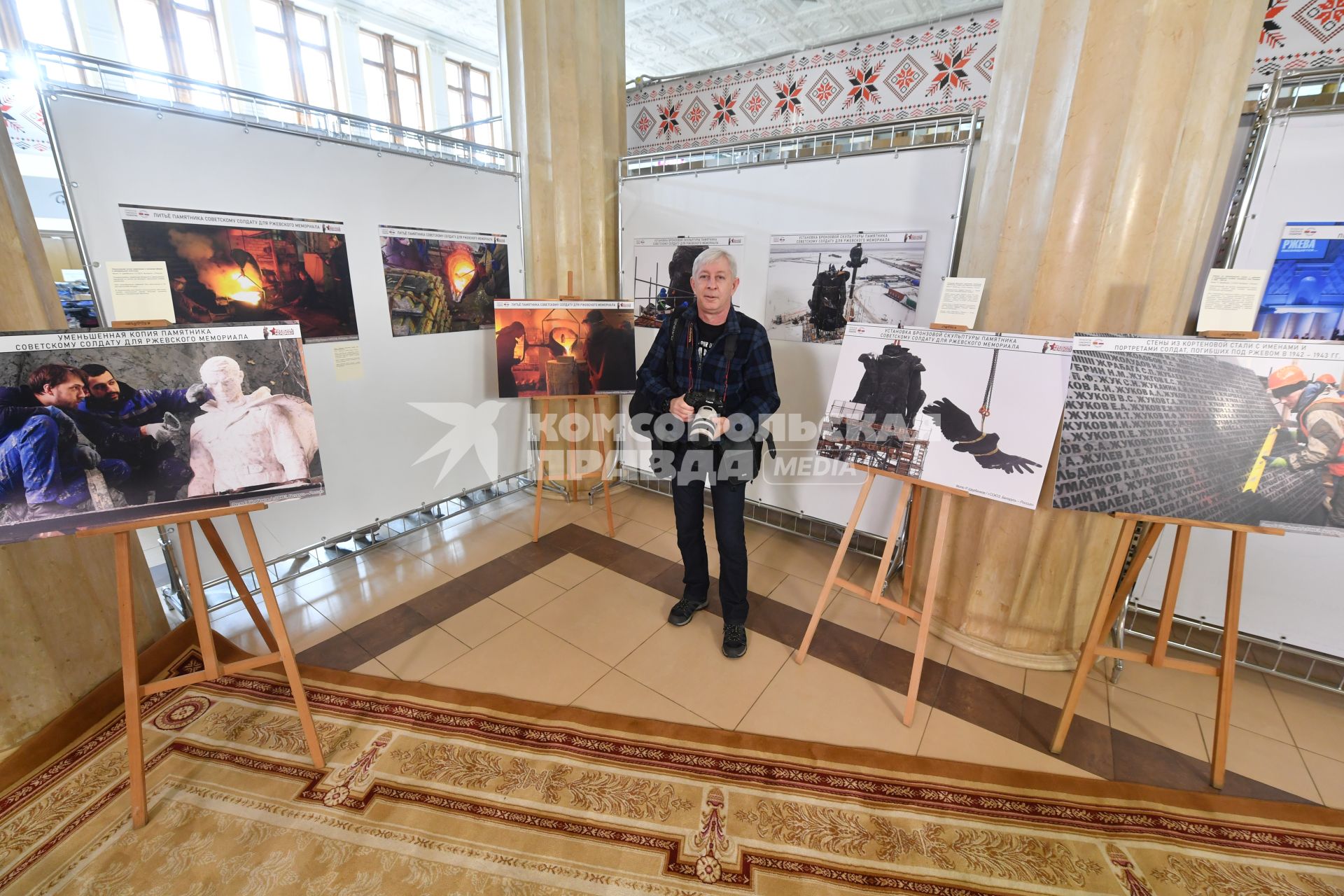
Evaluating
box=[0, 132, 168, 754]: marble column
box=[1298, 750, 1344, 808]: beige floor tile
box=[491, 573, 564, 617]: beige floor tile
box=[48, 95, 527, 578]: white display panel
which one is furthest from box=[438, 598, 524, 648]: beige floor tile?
box=[1298, 750, 1344, 808]: beige floor tile

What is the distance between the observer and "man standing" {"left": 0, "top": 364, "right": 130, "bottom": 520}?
1.46 m

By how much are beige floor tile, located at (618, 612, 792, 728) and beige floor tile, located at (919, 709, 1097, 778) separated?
2.20ft

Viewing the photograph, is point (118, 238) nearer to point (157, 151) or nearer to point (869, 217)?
point (157, 151)

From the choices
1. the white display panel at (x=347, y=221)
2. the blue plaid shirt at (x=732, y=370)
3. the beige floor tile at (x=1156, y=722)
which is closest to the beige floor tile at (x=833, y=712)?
the beige floor tile at (x=1156, y=722)

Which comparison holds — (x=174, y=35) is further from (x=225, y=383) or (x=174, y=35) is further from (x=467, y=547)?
(x=225, y=383)

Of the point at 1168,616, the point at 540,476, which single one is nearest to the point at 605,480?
the point at 540,476

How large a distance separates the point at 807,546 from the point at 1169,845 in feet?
6.98

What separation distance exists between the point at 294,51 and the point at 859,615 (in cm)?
1255

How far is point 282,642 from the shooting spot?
178 cm

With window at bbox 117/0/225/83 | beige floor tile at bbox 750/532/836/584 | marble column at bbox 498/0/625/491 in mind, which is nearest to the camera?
beige floor tile at bbox 750/532/836/584

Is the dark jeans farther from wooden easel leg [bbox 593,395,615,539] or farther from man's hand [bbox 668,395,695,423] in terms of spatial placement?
wooden easel leg [bbox 593,395,615,539]

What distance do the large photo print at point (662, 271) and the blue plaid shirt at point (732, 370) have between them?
1.39m

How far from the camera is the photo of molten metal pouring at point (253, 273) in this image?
7.70 ft

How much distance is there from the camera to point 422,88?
10594mm
